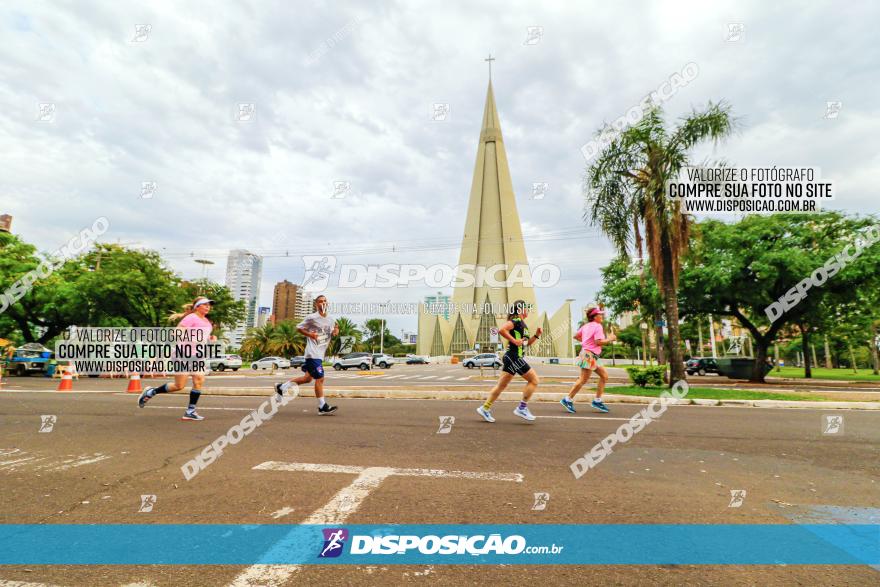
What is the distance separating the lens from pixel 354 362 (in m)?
41.4

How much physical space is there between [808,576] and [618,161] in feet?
45.3

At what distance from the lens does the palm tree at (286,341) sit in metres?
50.8

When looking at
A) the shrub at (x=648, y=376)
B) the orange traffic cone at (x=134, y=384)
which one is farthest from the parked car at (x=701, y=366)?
the orange traffic cone at (x=134, y=384)

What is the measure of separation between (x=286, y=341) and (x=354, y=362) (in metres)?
13.9

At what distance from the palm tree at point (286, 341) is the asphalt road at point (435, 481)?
46.0 m

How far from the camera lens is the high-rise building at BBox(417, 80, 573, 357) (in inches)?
3438

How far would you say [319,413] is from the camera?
759cm

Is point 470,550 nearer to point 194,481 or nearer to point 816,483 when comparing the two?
point 194,481

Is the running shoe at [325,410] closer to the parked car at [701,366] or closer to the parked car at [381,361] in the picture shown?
the parked car at [701,366]

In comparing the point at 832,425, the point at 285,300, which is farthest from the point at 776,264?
the point at 285,300

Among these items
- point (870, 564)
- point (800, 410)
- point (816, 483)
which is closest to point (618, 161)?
point (800, 410)

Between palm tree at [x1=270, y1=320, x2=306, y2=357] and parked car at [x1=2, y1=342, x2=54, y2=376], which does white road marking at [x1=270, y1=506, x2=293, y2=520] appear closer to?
parked car at [x1=2, y1=342, x2=54, y2=376]

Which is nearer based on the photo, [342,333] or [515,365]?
[515,365]

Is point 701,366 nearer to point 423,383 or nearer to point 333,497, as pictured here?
point 423,383
